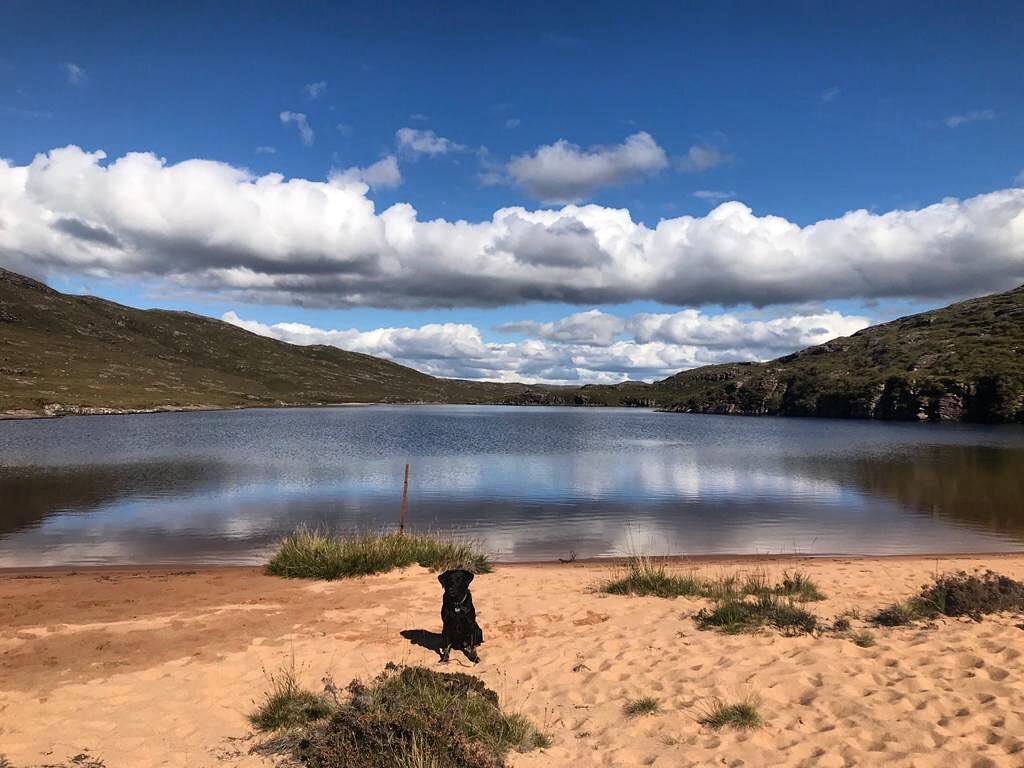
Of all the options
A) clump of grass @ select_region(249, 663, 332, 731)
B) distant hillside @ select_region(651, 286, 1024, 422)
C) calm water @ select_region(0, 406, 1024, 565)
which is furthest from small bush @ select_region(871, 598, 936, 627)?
distant hillside @ select_region(651, 286, 1024, 422)

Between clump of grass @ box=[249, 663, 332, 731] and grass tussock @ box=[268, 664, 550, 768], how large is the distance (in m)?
0.22

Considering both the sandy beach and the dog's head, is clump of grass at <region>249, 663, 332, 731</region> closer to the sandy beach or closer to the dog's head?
the sandy beach

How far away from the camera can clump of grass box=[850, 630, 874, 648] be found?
34.0 ft

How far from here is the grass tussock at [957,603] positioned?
37.9ft

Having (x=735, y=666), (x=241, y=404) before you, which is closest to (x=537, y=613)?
(x=735, y=666)

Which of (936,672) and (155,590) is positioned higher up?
(936,672)

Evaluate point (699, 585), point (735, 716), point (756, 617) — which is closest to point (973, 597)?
point (756, 617)

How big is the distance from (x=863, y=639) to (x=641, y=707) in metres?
4.60

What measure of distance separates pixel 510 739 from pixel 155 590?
41.1 feet

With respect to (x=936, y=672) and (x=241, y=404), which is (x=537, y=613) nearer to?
(x=936, y=672)

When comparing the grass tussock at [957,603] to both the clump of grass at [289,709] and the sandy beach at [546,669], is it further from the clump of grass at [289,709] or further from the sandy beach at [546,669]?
the clump of grass at [289,709]

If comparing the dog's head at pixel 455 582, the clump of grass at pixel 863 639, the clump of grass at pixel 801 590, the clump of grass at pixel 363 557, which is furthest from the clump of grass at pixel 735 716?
the clump of grass at pixel 363 557

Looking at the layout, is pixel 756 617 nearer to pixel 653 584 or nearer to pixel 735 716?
pixel 653 584

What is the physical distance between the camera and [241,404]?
186 m
